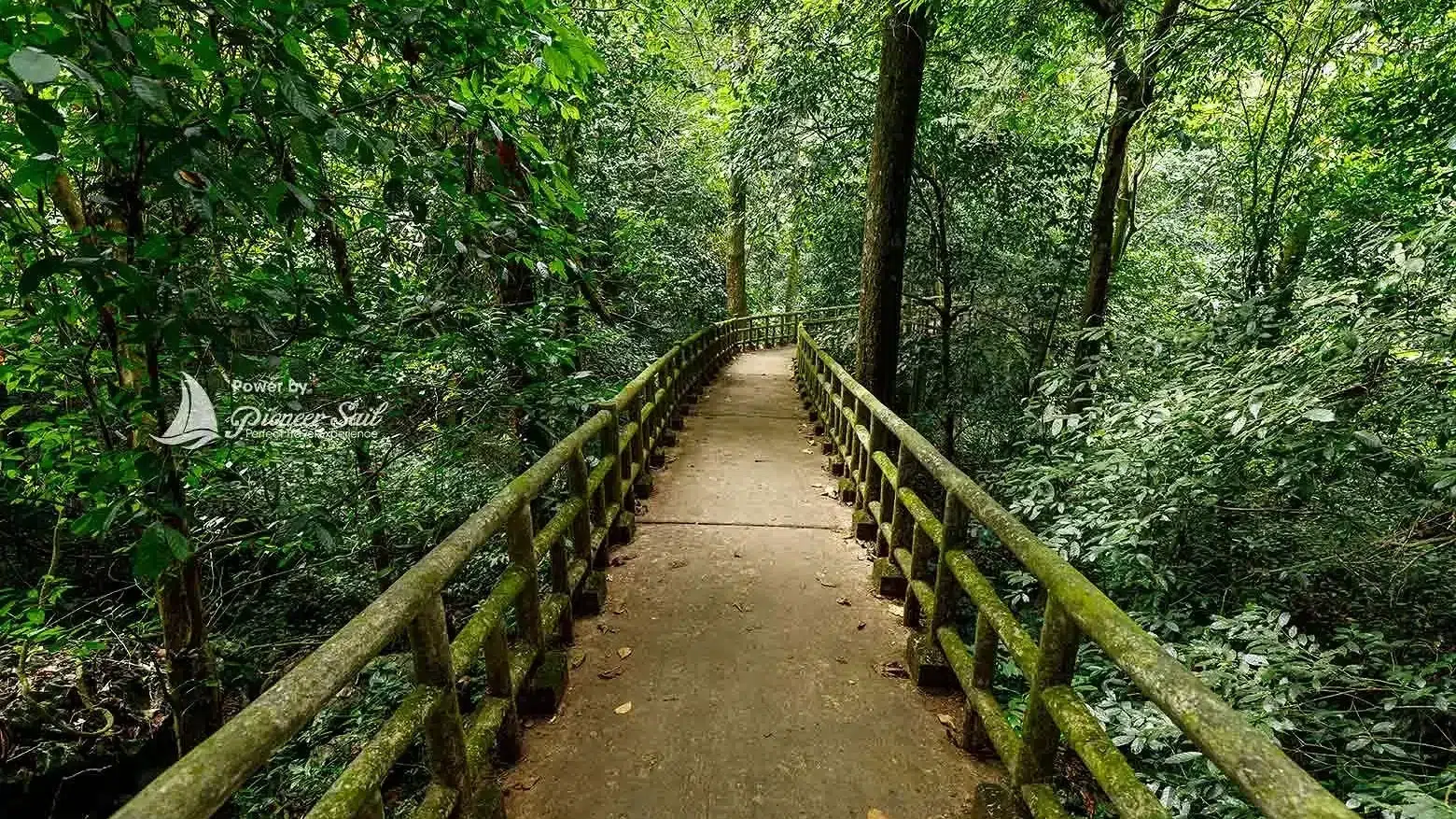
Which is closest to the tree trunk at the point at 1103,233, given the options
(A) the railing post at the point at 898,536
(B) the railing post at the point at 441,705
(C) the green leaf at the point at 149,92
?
(A) the railing post at the point at 898,536

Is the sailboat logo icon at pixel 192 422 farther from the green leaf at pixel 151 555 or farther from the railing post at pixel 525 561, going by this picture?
the railing post at pixel 525 561

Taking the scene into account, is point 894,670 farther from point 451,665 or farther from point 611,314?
point 611,314

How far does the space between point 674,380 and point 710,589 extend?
5.40 meters

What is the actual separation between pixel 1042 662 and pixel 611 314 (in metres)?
10.2

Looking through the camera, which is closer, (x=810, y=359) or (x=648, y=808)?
(x=648, y=808)

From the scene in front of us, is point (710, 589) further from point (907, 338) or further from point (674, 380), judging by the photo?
point (907, 338)

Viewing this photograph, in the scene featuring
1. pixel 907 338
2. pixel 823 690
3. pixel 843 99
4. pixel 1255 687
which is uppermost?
pixel 843 99

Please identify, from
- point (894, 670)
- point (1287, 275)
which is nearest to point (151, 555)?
point (894, 670)

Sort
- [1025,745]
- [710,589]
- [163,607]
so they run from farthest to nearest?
[710,589]
[163,607]
[1025,745]

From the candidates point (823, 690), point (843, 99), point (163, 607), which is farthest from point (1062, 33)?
point (163, 607)

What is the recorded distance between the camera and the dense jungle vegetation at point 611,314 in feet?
7.72

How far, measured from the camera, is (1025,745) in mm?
2299

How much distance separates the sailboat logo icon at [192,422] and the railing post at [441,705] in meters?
2.12

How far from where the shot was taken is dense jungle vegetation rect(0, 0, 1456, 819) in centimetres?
235
